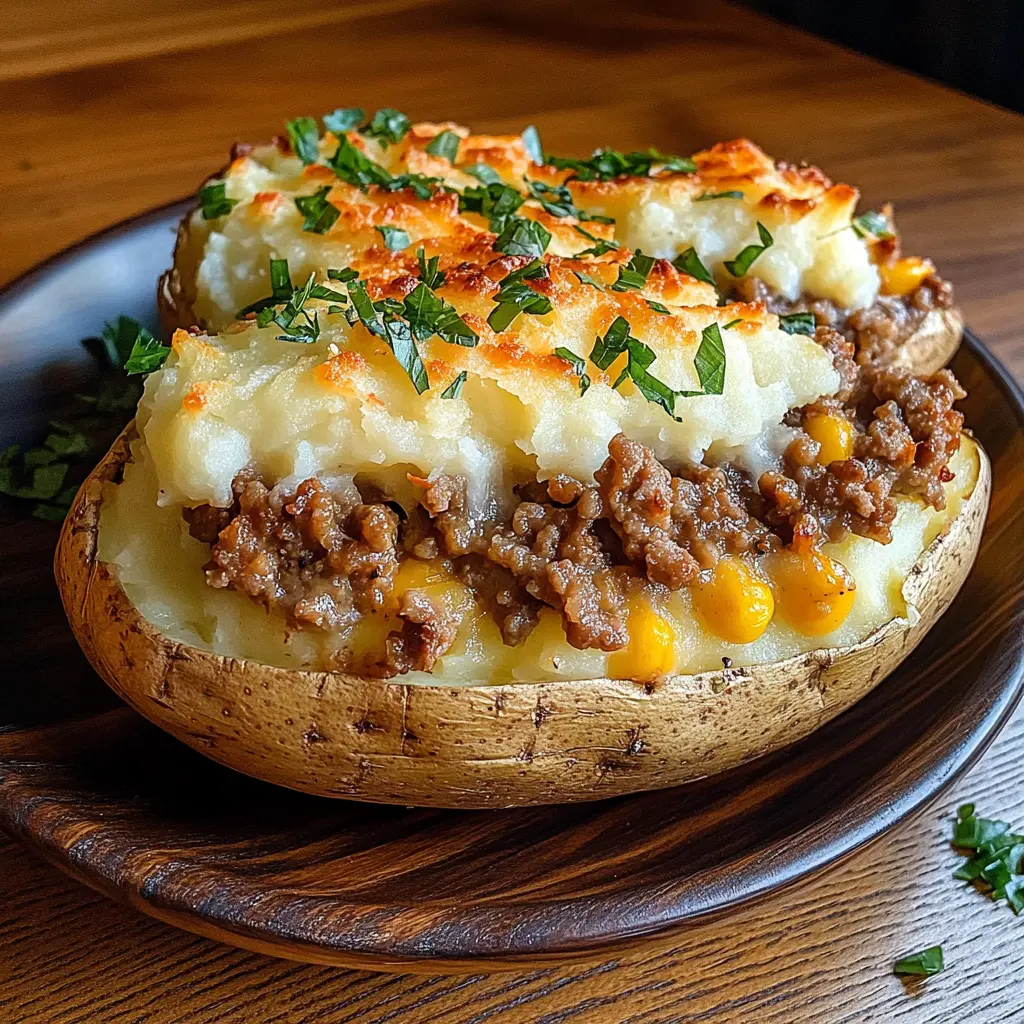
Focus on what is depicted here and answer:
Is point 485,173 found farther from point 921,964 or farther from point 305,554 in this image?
point 921,964

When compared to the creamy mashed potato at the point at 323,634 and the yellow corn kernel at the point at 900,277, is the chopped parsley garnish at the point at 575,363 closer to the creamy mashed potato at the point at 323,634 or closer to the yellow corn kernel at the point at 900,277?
the creamy mashed potato at the point at 323,634

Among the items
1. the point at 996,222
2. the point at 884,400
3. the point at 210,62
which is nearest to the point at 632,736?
the point at 884,400

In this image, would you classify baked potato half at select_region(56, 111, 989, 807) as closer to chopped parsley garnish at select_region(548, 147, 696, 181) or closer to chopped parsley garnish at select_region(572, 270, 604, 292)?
chopped parsley garnish at select_region(572, 270, 604, 292)

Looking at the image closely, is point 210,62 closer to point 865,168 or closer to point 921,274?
point 865,168

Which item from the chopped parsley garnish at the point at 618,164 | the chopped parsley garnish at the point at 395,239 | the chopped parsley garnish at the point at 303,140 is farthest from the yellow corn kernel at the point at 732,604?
the chopped parsley garnish at the point at 303,140

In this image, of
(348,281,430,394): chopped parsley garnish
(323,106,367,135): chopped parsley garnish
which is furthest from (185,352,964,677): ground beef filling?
(323,106,367,135): chopped parsley garnish

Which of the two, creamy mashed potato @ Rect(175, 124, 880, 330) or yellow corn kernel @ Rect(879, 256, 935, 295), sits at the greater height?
creamy mashed potato @ Rect(175, 124, 880, 330)
